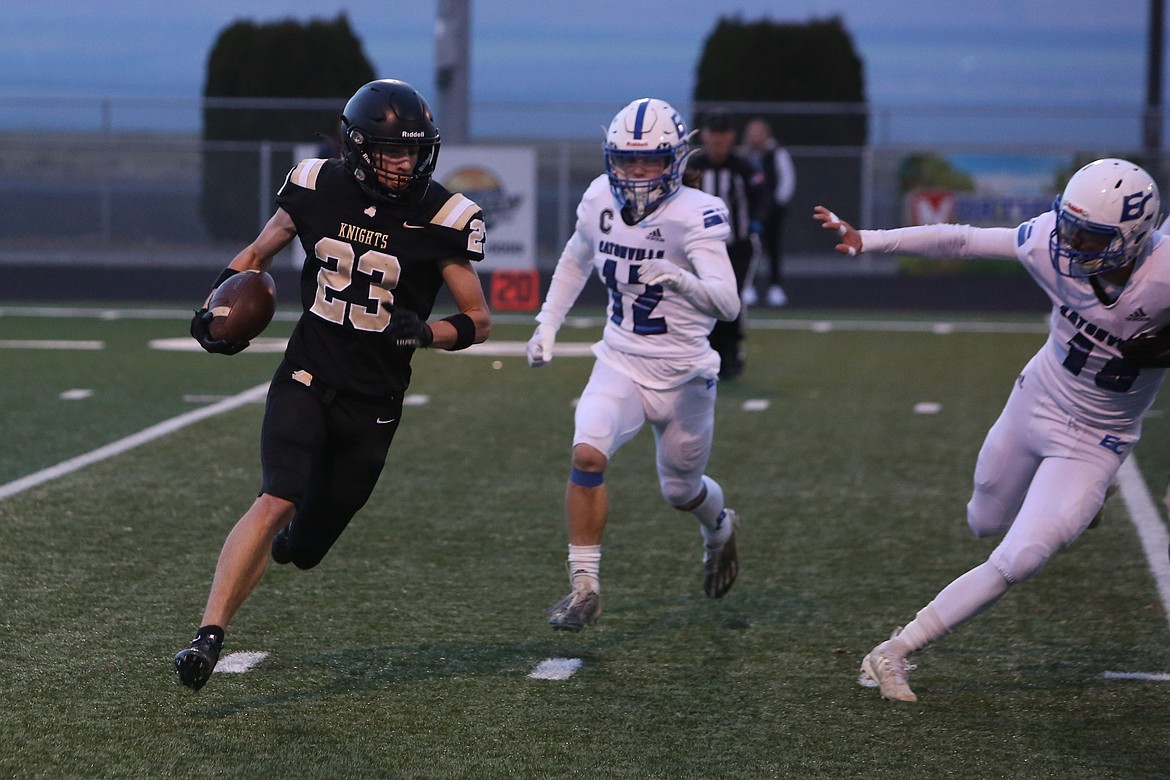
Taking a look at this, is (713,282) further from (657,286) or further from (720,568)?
(720,568)

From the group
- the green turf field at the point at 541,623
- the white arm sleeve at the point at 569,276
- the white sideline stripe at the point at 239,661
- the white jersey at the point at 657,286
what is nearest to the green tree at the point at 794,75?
the green turf field at the point at 541,623

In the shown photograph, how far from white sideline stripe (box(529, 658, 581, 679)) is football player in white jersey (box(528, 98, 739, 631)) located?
0.44 metres

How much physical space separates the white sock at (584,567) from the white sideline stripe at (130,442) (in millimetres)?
3066

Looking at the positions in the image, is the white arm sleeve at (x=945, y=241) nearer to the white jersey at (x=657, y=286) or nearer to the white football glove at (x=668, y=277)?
the white football glove at (x=668, y=277)

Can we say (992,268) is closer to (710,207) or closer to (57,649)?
(710,207)

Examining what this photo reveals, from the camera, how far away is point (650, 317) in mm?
5531

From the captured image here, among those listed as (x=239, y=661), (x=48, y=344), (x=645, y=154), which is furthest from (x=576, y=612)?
(x=48, y=344)

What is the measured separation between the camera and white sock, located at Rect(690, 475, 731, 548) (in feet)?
18.7

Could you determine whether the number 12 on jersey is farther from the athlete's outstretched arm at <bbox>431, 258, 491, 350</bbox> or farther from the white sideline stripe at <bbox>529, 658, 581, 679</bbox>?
the white sideline stripe at <bbox>529, 658, 581, 679</bbox>

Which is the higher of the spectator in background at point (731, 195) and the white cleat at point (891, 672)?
the spectator in background at point (731, 195)

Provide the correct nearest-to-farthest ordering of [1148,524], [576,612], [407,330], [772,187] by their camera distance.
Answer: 1. [407,330]
2. [576,612]
3. [1148,524]
4. [772,187]

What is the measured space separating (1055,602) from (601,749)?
2302 millimetres

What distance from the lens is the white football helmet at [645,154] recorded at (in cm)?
536

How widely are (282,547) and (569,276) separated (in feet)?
5.02
